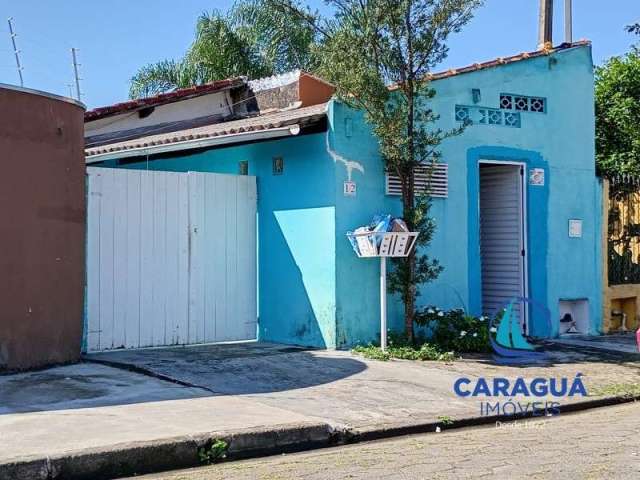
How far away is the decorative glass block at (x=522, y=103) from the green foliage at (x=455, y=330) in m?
3.30

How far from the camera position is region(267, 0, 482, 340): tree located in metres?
10.4

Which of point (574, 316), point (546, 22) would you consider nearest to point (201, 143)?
point (574, 316)

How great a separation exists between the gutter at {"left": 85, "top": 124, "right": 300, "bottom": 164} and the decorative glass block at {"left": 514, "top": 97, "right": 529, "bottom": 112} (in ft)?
12.1

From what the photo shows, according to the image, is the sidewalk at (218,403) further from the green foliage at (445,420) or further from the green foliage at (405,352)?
the green foliage at (405,352)

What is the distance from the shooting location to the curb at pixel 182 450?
18.5 ft

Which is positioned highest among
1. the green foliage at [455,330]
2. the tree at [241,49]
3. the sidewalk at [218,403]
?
the tree at [241,49]

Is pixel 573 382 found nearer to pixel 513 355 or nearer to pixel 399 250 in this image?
pixel 513 355

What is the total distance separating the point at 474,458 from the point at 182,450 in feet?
6.90

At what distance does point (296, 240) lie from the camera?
11172mm

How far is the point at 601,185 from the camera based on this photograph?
1339 cm

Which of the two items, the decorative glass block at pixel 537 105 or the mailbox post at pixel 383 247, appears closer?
the mailbox post at pixel 383 247

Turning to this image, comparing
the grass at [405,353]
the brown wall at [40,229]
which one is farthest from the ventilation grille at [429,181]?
the brown wall at [40,229]

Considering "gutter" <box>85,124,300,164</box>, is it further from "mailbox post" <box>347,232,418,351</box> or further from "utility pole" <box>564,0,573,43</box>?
"utility pole" <box>564,0,573,43</box>

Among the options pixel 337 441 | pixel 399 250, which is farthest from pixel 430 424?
pixel 399 250
